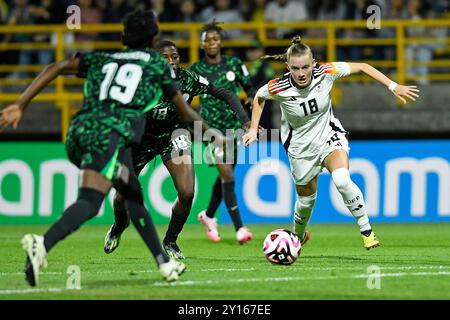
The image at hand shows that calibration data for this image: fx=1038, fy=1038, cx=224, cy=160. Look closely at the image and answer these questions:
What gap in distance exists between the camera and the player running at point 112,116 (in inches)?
309

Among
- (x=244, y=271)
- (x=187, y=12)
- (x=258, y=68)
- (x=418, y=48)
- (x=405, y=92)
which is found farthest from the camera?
(x=418, y=48)

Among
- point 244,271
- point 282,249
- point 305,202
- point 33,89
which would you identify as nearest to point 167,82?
point 33,89

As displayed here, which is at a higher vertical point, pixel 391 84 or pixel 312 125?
pixel 391 84

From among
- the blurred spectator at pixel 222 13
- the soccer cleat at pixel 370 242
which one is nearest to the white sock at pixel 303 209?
the soccer cleat at pixel 370 242

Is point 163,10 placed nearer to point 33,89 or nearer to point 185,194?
point 185,194

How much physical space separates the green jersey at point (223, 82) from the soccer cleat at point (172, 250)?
2.87 metres

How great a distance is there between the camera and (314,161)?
1085 centimetres

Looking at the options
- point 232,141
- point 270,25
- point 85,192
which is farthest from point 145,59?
point 270,25

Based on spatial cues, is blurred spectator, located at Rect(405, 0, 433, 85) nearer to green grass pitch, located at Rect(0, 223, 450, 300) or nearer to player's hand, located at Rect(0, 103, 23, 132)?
green grass pitch, located at Rect(0, 223, 450, 300)

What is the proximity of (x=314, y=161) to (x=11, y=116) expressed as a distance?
3965mm

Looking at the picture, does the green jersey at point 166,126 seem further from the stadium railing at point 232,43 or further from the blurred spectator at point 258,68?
the stadium railing at point 232,43

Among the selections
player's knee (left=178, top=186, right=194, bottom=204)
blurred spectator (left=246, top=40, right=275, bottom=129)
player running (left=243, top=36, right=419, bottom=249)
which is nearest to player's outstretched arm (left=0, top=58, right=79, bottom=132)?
player running (left=243, top=36, right=419, bottom=249)

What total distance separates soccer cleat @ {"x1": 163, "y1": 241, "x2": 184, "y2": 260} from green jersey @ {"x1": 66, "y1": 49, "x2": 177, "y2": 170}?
9.72 feet

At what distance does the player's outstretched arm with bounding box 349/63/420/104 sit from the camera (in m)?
10.1
